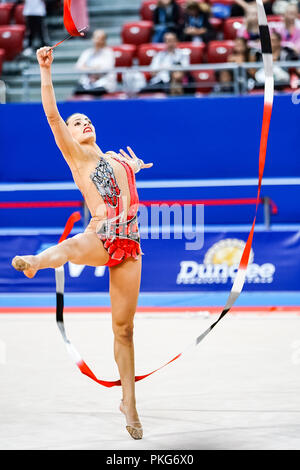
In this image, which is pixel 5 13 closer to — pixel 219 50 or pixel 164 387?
pixel 219 50

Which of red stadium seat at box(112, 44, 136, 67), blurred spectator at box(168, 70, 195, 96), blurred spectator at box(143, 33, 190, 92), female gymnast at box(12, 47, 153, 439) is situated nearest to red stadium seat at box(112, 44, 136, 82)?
red stadium seat at box(112, 44, 136, 67)

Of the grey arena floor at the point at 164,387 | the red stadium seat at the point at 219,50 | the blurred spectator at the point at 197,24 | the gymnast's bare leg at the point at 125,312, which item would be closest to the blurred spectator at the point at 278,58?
the red stadium seat at the point at 219,50

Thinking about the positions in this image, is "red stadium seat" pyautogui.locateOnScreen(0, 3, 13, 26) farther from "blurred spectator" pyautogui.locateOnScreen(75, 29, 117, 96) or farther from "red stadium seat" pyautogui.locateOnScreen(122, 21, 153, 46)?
"blurred spectator" pyautogui.locateOnScreen(75, 29, 117, 96)

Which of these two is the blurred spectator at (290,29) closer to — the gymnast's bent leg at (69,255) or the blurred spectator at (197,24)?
the blurred spectator at (197,24)

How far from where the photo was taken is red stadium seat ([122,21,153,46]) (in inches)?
456

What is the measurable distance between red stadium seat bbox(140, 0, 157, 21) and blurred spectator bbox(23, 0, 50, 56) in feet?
4.78

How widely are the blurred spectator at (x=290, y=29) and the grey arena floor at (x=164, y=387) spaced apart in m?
4.09

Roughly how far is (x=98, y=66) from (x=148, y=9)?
1.97m

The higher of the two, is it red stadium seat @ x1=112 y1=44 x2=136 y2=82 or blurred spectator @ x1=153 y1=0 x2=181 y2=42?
blurred spectator @ x1=153 y1=0 x2=181 y2=42

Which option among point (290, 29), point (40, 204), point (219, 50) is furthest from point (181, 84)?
point (40, 204)

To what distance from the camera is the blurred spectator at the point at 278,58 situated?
1005 centimetres

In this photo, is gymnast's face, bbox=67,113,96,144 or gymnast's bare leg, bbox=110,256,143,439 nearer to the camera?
gymnast's bare leg, bbox=110,256,143,439
